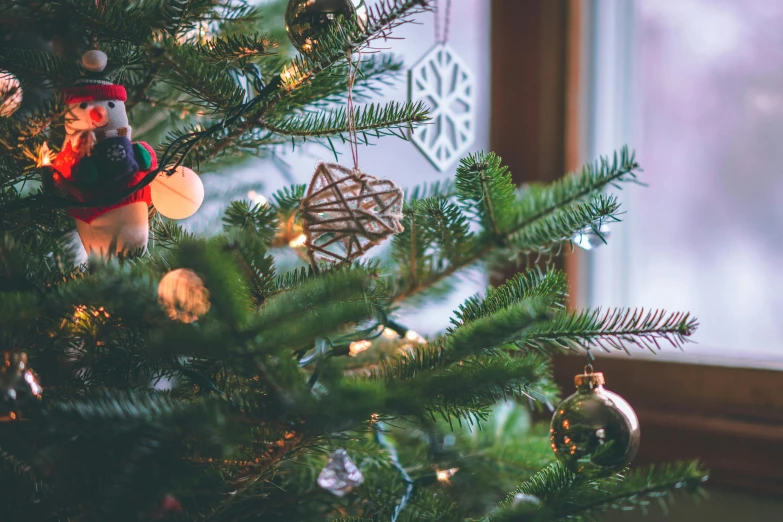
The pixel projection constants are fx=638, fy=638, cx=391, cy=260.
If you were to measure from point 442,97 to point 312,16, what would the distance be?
31 cm

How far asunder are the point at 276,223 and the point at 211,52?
15 cm

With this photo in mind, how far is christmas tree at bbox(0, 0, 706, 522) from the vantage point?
306 mm

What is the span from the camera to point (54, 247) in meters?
0.47

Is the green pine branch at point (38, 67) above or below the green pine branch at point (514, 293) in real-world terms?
above

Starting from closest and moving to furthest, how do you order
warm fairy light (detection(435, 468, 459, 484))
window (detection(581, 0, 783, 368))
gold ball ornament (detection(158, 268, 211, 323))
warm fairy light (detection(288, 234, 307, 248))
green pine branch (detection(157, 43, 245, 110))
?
gold ball ornament (detection(158, 268, 211, 323)) < green pine branch (detection(157, 43, 245, 110)) < warm fairy light (detection(435, 468, 459, 484)) < warm fairy light (detection(288, 234, 307, 248)) < window (detection(581, 0, 783, 368))

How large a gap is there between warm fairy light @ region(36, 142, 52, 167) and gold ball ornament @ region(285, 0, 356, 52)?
194 mm

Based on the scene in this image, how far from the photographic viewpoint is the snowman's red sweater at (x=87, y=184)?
43cm

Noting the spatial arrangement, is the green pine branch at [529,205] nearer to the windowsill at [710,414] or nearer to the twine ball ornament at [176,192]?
the twine ball ornament at [176,192]

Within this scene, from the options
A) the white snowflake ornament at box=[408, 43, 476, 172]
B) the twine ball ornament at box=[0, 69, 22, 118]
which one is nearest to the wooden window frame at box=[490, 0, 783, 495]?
the white snowflake ornament at box=[408, 43, 476, 172]

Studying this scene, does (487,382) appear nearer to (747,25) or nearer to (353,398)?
(353,398)

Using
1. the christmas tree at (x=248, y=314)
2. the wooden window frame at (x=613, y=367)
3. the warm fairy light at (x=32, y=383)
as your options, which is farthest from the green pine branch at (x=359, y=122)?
the wooden window frame at (x=613, y=367)

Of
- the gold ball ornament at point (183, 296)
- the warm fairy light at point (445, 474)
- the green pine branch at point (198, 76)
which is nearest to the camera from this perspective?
the gold ball ornament at point (183, 296)

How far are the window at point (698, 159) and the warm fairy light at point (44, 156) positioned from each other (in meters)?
0.77

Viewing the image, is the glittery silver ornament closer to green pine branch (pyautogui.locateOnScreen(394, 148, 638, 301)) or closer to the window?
green pine branch (pyautogui.locateOnScreen(394, 148, 638, 301))
